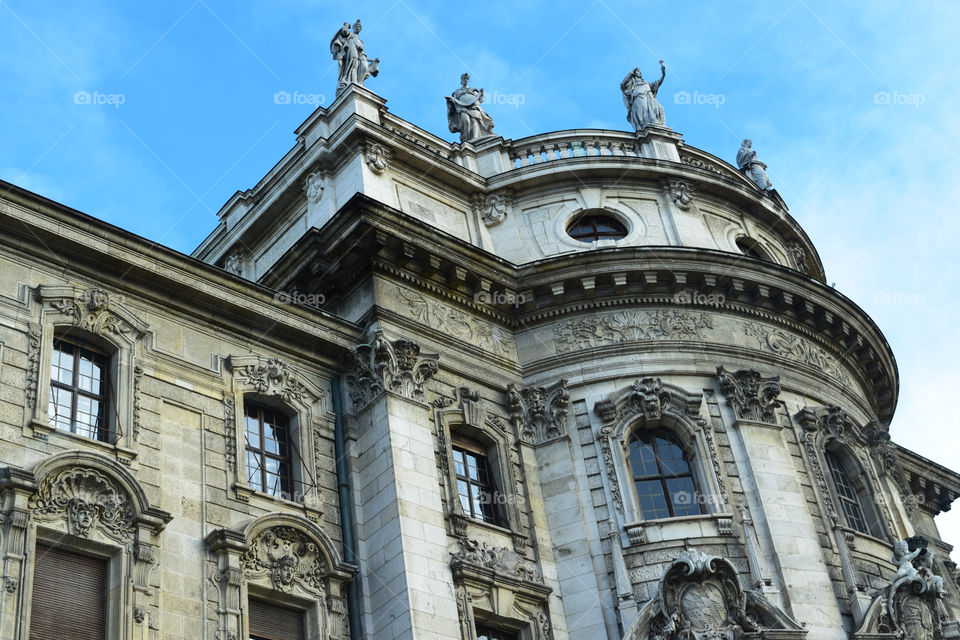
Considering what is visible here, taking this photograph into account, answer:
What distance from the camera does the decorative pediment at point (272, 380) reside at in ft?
77.0

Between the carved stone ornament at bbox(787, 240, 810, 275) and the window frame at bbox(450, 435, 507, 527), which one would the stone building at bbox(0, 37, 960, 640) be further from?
the carved stone ornament at bbox(787, 240, 810, 275)

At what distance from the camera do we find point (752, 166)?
38.1m

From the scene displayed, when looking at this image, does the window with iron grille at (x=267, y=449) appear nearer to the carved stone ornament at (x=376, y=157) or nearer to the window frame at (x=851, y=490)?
the carved stone ornament at (x=376, y=157)

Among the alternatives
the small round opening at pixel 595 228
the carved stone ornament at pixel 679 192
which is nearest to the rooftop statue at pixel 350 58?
the small round opening at pixel 595 228

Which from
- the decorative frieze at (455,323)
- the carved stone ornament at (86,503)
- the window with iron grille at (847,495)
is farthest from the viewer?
the window with iron grille at (847,495)

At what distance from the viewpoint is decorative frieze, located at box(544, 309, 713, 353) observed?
27.8m

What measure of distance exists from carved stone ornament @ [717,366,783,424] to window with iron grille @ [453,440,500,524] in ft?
19.0

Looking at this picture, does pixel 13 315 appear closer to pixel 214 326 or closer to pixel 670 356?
pixel 214 326

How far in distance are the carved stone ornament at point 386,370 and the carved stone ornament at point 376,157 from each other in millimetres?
5729

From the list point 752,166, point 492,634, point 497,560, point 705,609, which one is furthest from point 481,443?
point 752,166

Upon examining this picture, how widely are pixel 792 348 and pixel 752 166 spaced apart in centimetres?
1025

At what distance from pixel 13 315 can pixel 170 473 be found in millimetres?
3745

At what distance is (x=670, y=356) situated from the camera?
27719mm

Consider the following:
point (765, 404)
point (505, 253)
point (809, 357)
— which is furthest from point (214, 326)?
point (809, 357)
